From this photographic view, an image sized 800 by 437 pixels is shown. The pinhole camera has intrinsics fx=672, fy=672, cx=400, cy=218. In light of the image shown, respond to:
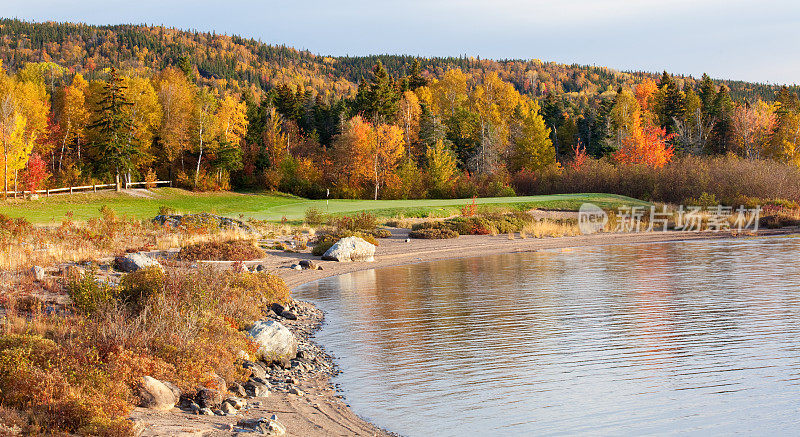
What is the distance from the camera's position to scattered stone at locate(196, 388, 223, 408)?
8008 mm

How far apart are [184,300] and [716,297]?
12.8 metres

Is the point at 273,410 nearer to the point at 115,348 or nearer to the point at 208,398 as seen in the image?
the point at 208,398

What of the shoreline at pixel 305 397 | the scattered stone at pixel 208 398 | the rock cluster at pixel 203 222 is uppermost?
the rock cluster at pixel 203 222

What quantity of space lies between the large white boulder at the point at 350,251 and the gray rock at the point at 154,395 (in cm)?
1650

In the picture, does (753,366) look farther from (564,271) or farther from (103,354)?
(564,271)

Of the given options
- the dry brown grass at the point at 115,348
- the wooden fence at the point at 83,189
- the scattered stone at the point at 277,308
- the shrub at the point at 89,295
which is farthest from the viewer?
the wooden fence at the point at 83,189

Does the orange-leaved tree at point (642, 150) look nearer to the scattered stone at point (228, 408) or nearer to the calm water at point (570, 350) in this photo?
the calm water at point (570, 350)

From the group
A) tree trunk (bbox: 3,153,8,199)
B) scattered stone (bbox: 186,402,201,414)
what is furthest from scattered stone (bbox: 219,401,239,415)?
tree trunk (bbox: 3,153,8,199)

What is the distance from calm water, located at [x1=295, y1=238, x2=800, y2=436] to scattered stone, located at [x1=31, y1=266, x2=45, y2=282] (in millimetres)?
6054

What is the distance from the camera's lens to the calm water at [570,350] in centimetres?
838

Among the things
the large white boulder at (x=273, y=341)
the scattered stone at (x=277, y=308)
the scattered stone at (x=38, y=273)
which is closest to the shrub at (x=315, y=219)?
the scattered stone at (x=277, y=308)

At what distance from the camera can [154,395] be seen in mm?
7641

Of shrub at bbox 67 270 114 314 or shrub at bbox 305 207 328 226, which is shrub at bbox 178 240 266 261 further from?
Answer: shrub at bbox 305 207 328 226

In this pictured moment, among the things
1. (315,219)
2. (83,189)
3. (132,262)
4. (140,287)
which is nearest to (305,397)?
(140,287)
